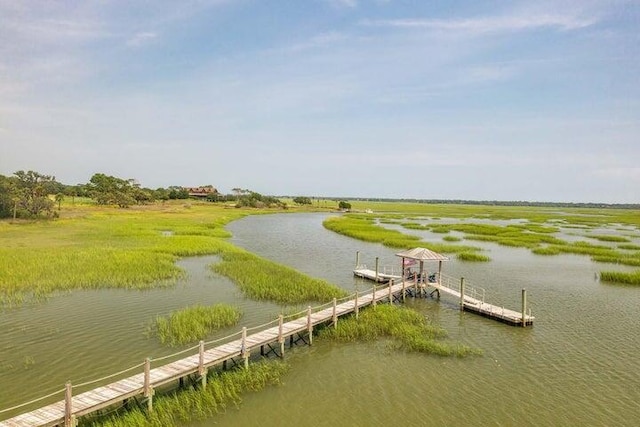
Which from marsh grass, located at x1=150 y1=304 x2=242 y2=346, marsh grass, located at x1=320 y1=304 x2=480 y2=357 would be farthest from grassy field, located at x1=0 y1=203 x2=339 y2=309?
marsh grass, located at x1=320 y1=304 x2=480 y2=357

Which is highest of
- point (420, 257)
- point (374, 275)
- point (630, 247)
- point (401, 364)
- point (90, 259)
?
point (420, 257)

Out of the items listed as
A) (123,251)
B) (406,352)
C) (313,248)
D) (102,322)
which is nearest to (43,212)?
(123,251)

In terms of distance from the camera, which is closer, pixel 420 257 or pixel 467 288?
pixel 420 257

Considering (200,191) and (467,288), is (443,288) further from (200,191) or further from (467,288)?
(200,191)

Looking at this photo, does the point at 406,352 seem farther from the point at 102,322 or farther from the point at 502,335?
the point at 102,322

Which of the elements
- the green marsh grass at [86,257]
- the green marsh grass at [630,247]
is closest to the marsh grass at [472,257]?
the green marsh grass at [630,247]

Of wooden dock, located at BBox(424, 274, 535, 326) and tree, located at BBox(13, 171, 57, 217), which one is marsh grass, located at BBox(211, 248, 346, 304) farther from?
tree, located at BBox(13, 171, 57, 217)

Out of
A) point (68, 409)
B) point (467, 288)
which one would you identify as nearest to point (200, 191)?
point (467, 288)
